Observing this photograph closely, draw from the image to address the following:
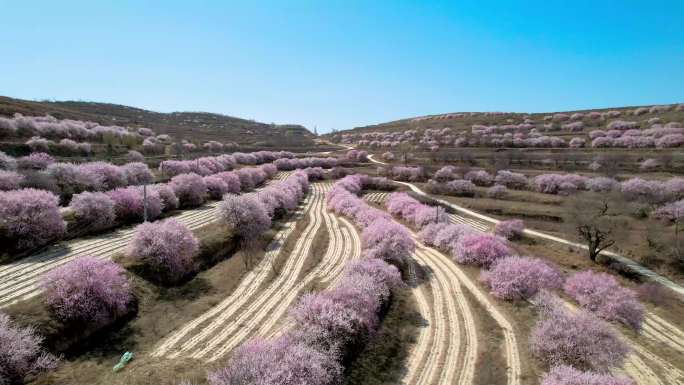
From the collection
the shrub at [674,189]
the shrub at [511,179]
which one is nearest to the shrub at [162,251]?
the shrub at [511,179]

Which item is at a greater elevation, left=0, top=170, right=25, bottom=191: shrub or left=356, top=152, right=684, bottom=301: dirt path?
left=0, top=170, right=25, bottom=191: shrub

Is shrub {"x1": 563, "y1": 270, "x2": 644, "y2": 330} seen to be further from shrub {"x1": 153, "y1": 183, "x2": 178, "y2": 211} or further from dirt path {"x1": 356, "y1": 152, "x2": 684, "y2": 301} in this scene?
shrub {"x1": 153, "y1": 183, "x2": 178, "y2": 211}

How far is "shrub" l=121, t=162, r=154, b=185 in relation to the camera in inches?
2167

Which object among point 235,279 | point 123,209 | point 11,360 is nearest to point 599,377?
point 235,279

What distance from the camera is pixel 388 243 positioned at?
3641 centimetres

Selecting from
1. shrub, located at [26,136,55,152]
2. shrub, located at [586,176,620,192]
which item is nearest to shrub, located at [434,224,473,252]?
shrub, located at [586,176,620,192]

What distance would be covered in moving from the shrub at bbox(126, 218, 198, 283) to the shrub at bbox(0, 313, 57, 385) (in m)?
10.6

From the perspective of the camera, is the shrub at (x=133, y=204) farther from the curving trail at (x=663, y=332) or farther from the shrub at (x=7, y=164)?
the curving trail at (x=663, y=332)

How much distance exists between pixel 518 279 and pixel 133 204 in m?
47.5

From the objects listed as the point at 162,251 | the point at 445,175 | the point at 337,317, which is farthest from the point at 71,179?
the point at 445,175

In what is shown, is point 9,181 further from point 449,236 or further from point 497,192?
point 497,192

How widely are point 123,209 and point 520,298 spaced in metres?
47.8

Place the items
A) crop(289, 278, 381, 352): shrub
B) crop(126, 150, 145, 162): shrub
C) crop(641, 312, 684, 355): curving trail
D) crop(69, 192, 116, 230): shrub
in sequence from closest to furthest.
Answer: crop(289, 278, 381, 352): shrub
crop(641, 312, 684, 355): curving trail
crop(69, 192, 116, 230): shrub
crop(126, 150, 145, 162): shrub

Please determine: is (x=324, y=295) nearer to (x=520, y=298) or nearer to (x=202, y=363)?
(x=202, y=363)
